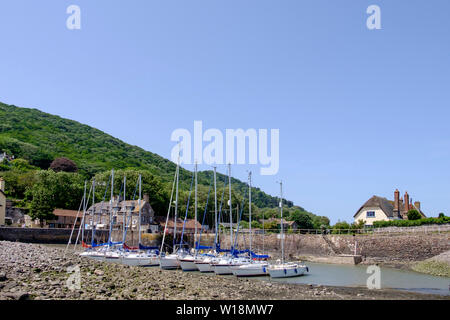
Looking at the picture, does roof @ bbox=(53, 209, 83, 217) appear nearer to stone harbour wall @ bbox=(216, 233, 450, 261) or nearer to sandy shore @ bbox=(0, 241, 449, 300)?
stone harbour wall @ bbox=(216, 233, 450, 261)

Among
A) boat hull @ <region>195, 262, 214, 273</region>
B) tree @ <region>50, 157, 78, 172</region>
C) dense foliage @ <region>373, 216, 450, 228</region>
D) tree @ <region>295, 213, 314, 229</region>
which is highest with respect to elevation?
tree @ <region>50, 157, 78, 172</region>

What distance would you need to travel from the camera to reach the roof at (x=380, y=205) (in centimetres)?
7550

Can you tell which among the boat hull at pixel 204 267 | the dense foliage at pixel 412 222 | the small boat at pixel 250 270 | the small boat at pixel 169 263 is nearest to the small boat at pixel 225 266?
the small boat at pixel 250 270

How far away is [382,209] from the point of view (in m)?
75.3

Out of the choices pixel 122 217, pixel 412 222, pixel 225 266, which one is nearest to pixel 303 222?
pixel 412 222

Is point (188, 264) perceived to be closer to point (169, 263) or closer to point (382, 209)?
point (169, 263)

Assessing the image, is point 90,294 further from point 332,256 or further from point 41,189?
point 41,189

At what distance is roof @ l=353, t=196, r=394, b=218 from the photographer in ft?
248

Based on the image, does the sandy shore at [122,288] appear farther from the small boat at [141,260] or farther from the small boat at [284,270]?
the small boat at [141,260]

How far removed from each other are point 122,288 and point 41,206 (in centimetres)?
6362

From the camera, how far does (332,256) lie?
6062 centimetres

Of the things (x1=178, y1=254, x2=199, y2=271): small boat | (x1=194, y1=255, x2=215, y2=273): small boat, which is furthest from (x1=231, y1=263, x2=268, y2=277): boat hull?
(x1=178, y1=254, x2=199, y2=271): small boat
